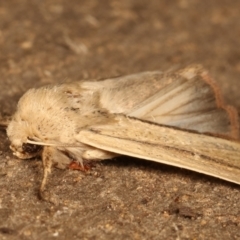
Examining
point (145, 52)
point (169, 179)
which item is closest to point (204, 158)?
point (169, 179)

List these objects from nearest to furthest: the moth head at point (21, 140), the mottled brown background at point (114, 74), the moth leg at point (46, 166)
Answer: the mottled brown background at point (114, 74), the moth leg at point (46, 166), the moth head at point (21, 140)

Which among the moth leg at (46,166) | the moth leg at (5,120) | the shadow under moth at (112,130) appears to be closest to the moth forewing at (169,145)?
the shadow under moth at (112,130)

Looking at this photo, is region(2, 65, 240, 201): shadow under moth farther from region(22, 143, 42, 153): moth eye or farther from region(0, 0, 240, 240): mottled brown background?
region(0, 0, 240, 240): mottled brown background

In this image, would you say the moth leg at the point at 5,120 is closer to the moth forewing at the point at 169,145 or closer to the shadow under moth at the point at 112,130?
the shadow under moth at the point at 112,130

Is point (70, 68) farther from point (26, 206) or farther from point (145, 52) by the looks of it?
point (26, 206)

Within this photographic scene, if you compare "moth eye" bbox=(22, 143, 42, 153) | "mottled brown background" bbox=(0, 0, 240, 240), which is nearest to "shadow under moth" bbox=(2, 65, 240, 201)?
Result: "moth eye" bbox=(22, 143, 42, 153)

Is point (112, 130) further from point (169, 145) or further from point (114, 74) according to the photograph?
point (114, 74)
